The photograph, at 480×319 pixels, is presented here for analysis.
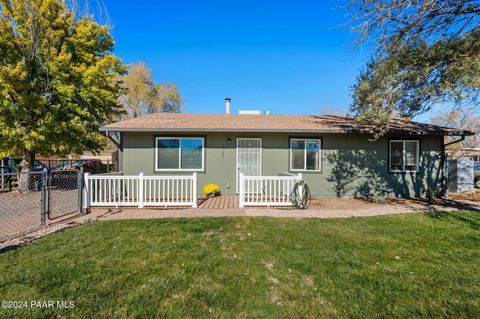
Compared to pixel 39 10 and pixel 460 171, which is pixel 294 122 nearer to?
pixel 460 171

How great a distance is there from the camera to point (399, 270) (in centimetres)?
337

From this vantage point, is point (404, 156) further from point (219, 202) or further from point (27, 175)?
point (27, 175)

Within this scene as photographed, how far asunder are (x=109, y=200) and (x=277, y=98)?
16.1m

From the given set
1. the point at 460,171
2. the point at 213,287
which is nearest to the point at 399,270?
the point at 213,287

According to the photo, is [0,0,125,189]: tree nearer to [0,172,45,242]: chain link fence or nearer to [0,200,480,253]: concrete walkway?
[0,172,45,242]: chain link fence

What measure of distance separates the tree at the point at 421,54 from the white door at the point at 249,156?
3.81 metres

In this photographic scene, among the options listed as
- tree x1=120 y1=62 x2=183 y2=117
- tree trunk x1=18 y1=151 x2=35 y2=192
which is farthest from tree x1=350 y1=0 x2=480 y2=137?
tree x1=120 y1=62 x2=183 y2=117

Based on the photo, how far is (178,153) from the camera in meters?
8.94

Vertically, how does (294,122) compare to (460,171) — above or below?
above

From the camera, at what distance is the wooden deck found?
7228mm

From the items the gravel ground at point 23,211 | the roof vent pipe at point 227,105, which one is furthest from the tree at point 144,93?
the gravel ground at point 23,211

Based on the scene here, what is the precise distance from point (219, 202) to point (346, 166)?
5197 mm

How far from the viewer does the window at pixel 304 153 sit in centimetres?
916

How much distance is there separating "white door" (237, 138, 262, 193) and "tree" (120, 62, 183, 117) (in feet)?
77.7
